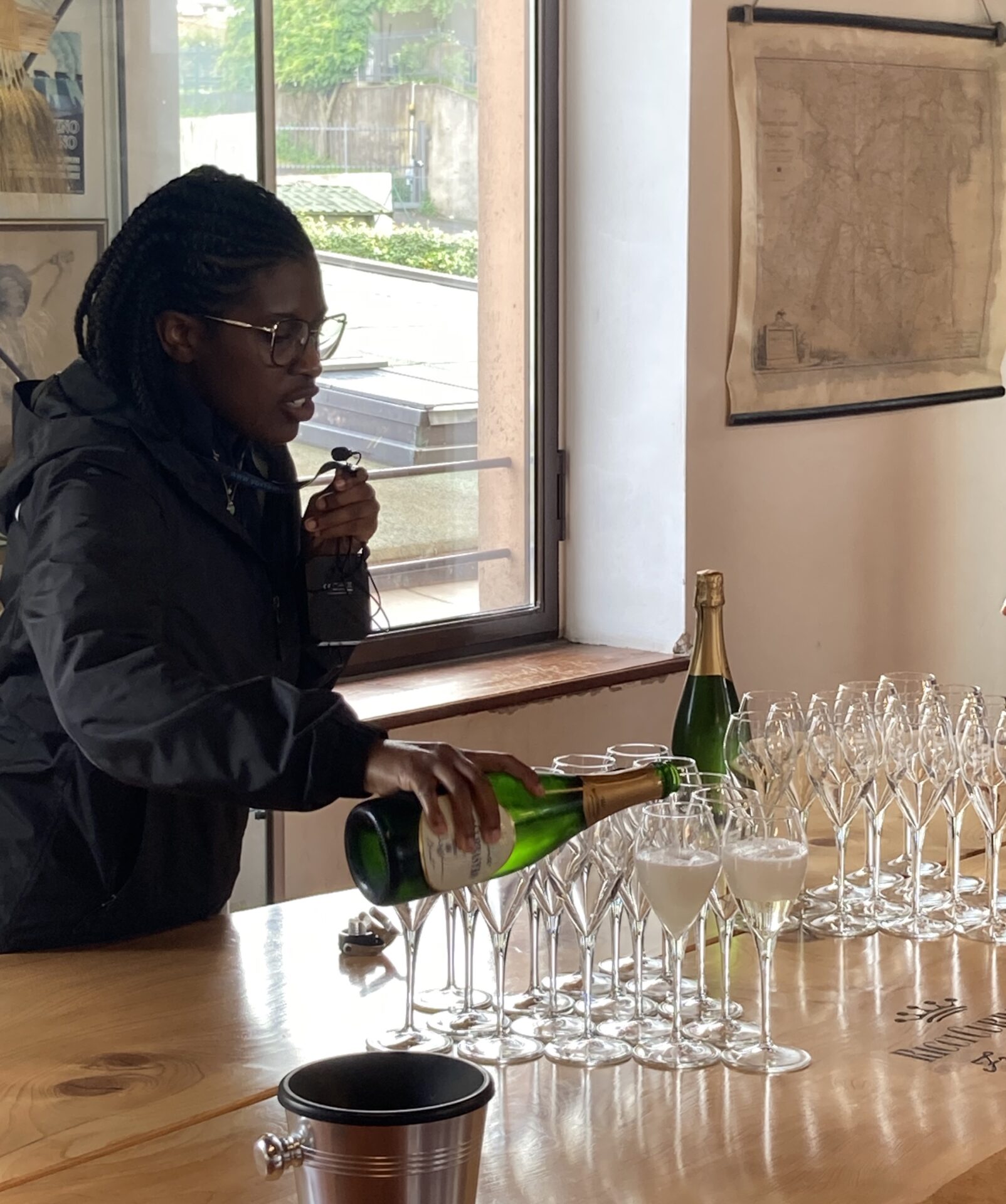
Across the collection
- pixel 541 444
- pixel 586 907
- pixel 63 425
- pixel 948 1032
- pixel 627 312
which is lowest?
pixel 948 1032

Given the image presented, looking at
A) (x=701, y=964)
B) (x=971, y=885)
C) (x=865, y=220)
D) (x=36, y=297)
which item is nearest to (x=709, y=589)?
(x=971, y=885)

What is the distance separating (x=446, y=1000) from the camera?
1.44 metres

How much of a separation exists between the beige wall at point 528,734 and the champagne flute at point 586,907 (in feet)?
4.30

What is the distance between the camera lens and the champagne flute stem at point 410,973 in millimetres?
1331

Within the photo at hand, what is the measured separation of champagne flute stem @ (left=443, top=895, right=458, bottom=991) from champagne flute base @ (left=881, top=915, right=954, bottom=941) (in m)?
0.46

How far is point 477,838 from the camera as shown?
1233mm

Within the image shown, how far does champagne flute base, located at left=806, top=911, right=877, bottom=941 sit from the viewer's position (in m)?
1.64

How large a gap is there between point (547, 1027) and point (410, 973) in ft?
0.38

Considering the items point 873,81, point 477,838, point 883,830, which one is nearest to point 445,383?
point 873,81

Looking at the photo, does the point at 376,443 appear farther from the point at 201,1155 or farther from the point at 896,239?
the point at 201,1155

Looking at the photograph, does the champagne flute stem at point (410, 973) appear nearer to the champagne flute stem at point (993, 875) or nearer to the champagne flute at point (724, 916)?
the champagne flute at point (724, 916)

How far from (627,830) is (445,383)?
1.82 meters

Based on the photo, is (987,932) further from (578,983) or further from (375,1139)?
(375,1139)

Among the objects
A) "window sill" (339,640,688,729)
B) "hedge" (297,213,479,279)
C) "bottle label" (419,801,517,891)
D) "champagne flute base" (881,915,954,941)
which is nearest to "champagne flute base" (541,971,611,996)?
"bottle label" (419,801,517,891)
